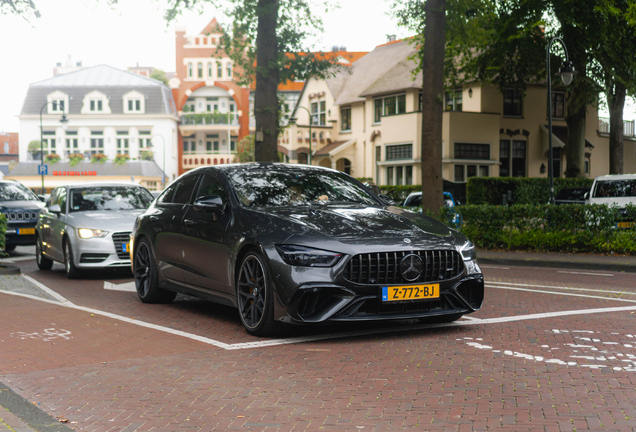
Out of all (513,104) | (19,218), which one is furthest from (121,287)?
(513,104)

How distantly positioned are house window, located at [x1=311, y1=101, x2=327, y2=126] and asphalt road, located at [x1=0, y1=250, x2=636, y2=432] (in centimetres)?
4987

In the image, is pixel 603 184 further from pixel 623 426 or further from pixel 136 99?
pixel 136 99

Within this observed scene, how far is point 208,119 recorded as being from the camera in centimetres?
8094

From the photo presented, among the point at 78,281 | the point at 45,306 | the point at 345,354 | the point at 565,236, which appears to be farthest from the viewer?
the point at 565,236

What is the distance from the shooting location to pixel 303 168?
8.54m

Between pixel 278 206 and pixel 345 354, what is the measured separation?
6.28 feet

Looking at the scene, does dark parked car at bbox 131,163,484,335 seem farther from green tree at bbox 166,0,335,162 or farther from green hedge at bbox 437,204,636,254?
green tree at bbox 166,0,335,162

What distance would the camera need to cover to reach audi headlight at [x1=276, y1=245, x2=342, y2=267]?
6.48 m

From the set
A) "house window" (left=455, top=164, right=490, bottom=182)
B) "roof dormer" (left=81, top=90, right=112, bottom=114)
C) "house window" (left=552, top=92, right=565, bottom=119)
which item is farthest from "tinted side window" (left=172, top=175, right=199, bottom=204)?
"roof dormer" (left=81, top=90, right=112, bottom=114)

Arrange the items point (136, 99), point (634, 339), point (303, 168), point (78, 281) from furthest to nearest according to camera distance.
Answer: point (136, 99)
point (78, 281)
point (303, 168)
point (634, 339)

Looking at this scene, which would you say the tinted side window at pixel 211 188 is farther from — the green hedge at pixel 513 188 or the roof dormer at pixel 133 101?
the roof dormer at pixel 133 101

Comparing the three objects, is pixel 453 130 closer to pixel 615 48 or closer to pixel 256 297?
pixel 615 48

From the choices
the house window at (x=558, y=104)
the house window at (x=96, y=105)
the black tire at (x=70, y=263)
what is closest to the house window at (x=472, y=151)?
the house window at (x=558, y=104)

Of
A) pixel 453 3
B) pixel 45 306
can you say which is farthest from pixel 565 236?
pixel 45 306
